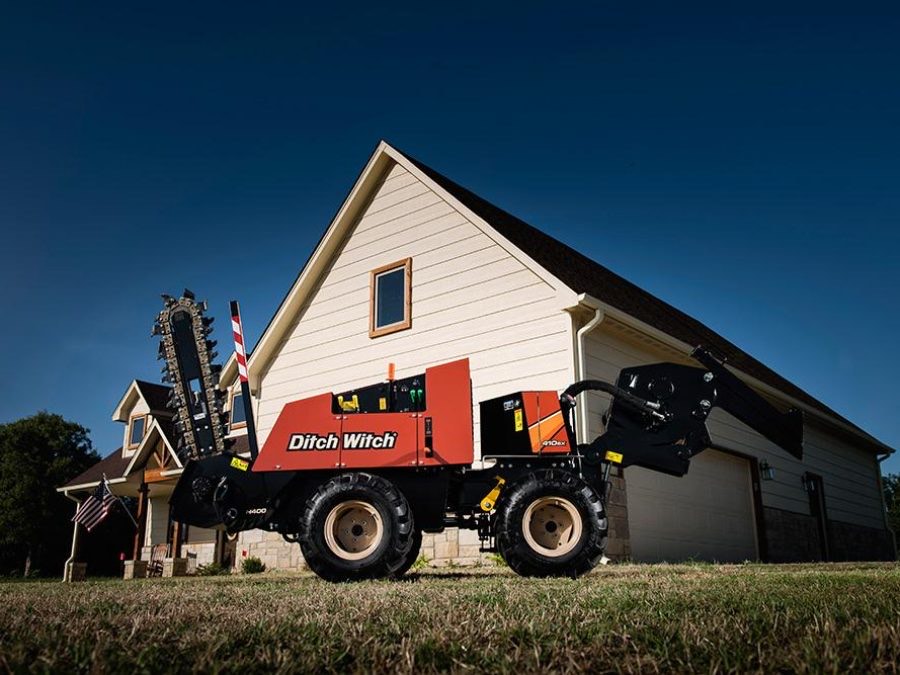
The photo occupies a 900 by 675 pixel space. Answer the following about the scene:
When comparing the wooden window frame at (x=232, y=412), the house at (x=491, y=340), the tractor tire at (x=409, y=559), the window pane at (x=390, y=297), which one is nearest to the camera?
the tractor tire at (x=409, y=559)

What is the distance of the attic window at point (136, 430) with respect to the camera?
1038 inches

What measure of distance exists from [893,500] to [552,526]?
48860mm

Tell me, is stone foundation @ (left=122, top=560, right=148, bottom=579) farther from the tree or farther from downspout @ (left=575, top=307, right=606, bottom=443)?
the tree

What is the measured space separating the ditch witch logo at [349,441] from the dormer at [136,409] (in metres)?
20.3

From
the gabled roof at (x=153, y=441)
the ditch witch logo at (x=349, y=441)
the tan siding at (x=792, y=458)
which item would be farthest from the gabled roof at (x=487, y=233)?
the ditch witch logo at (x=349, y=441)

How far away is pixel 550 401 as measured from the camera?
758 centimetres

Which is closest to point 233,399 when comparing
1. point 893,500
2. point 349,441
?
point 349,441

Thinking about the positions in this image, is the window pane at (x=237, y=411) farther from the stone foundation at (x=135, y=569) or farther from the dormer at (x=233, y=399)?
the stone foundation at (x=135, y=569)

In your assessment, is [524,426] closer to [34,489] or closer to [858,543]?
[858,543]

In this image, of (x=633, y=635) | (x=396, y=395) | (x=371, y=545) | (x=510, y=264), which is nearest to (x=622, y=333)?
(x=510, y=264)

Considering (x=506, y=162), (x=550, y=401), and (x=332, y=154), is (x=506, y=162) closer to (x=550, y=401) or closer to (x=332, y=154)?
(x=332, y=154)

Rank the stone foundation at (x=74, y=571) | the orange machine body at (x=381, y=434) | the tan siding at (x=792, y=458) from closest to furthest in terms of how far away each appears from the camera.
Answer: the orange machine body at (x=381, y=434) < the tan siding at (x=792, y=458) < the stone foundation at (x=74, y=571)

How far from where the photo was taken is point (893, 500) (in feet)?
154

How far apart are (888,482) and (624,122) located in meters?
52.3
